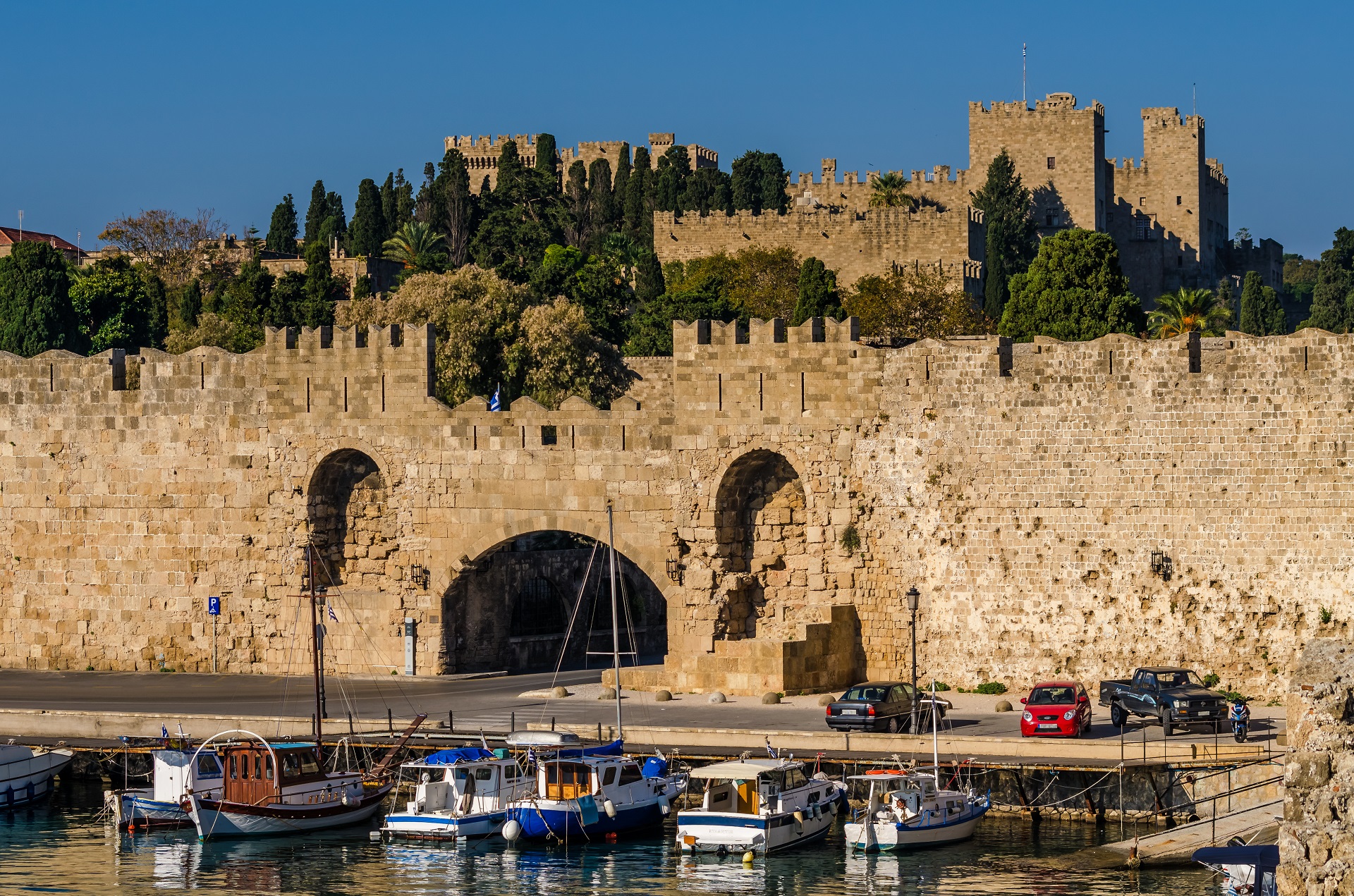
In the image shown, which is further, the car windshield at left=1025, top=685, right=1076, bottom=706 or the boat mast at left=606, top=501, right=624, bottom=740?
the boat mast at left=606, top=501, right=624, bottom=740

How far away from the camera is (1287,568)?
37.0 m

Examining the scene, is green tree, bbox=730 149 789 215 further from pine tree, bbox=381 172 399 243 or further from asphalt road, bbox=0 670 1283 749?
asphalt road, bbox=0 670 1283 749

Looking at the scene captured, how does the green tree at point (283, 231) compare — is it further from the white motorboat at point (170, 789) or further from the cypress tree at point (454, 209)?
the white motorboat at point (170, 789)

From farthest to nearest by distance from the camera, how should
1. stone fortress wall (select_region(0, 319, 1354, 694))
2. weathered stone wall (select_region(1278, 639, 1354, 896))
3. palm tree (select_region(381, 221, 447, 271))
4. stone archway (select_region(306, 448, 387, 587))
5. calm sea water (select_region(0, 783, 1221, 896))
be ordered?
palm tree (select_region(381, 221, 447, 271)) < stone archway (select_region(306, 448, 387, 587)) < stone fortress wall (select_region(0, 319, 1354, 694)) < calm sea water (select_region(0, 783, 1221, 896)) < weathered stone wall (select_region(1278, 639, 1354, 896))

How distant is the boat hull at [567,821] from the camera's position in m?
32.9

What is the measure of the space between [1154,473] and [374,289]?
62.8m

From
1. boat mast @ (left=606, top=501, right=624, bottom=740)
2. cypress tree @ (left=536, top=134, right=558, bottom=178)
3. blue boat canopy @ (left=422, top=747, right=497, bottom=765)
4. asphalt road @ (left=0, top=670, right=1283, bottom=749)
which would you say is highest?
cypress tree @ (left=536, top=134, right=558, bottom=178)

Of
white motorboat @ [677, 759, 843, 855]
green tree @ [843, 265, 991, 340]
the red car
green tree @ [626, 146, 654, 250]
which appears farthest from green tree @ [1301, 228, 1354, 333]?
white motorboat @ [677, 759, 843, 855]

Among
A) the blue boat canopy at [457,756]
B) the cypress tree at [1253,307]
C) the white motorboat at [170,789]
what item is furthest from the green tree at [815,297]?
the white motorboat at [170,789]

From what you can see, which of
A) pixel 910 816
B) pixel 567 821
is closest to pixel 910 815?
pixel 910 816

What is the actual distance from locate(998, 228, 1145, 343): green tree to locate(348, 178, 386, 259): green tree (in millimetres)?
45651

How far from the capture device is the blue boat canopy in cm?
3362

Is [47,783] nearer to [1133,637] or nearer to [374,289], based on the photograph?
[1133,637]

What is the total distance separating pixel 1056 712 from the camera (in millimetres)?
34312
